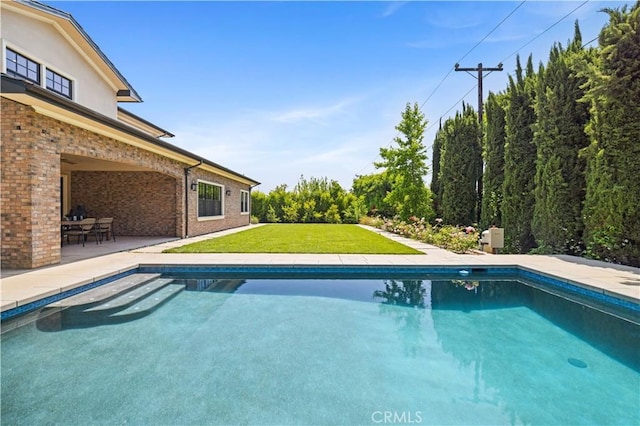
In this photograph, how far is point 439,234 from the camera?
12.0 meters

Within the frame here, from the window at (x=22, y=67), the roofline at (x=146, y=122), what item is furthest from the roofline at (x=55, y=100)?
the roofline at (x=146, y=122)

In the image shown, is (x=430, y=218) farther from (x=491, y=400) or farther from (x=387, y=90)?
(x=491, y=400)

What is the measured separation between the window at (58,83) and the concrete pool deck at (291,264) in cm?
547

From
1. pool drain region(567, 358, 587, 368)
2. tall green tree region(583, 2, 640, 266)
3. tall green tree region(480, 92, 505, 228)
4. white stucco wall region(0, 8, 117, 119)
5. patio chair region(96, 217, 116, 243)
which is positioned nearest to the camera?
pool drain region(567, 358, 587, 368)

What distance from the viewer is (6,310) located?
13.8 ft

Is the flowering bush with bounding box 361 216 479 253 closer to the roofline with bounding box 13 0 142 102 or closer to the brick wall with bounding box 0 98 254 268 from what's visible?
the brick wall with bounding box 0 98 254 268

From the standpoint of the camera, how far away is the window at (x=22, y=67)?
8.45 meters

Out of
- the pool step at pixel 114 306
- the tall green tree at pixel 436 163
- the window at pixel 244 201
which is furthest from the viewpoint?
the window at pixel 244 201


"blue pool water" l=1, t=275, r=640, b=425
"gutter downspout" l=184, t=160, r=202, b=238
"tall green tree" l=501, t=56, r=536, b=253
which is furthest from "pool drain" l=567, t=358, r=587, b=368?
"gutter downspout" l=184, t=160, r=202, b=238

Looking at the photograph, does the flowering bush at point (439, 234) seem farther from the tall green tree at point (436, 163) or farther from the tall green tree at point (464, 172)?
the tall green tree at point (436, 163)

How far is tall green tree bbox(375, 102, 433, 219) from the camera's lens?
17.0m

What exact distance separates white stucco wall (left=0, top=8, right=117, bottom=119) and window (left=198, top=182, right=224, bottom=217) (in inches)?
179

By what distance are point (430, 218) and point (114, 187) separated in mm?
14845

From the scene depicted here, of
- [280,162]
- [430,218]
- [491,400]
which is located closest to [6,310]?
[491,400]
